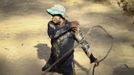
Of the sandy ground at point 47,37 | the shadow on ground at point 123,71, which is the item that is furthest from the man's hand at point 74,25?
the shadow on ground at point 123,71

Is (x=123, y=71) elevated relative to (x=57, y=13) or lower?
lower

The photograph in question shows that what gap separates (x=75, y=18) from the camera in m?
9.59

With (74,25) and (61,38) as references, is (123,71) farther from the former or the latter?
(74,25)

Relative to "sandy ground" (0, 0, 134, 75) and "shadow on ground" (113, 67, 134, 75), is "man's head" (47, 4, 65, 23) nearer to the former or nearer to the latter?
"sandy ground" (0, 0, 134, 75)

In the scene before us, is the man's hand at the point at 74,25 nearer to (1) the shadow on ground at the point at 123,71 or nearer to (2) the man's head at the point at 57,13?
(2) the man's head at the point at 57,13

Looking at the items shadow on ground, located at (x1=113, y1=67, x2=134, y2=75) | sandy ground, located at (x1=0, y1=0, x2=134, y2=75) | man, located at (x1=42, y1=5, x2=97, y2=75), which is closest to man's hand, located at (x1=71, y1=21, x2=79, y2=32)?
man, located at (x1=42, y1=5, x2=97, y2=75)

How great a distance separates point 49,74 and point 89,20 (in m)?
3.58

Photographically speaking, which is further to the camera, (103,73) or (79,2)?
(79,2)

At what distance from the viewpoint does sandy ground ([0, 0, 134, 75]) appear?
258 inches

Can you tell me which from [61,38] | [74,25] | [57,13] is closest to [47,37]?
[61,38]

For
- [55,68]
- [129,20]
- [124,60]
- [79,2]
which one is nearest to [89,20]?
[129,20]

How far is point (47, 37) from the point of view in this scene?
8.04 meters

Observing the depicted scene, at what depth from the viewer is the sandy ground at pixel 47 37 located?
6555 mm

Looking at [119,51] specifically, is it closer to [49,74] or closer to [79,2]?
[49,74]
